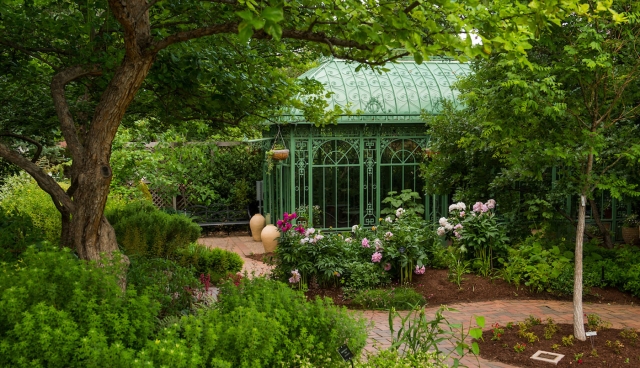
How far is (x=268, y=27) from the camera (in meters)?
2.87

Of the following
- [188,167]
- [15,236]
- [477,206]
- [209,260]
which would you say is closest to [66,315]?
[15,236]

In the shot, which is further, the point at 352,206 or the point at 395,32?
the point at 352,206

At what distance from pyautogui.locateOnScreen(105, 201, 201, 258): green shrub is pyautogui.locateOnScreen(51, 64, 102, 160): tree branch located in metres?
3.57

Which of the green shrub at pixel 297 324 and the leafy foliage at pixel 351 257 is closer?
→ the green shrub at pixel 297 324

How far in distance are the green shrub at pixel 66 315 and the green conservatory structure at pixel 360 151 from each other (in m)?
7.52

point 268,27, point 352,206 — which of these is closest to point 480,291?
point 352,206

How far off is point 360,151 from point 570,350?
640 cm

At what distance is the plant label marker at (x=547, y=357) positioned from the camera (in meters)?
5.59

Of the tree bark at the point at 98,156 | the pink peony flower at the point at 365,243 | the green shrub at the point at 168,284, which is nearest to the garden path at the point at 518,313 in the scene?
the pink peony flower at the point at 365,243

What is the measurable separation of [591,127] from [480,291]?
10.7ft

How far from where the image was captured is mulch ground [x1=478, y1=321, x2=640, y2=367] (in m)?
5.55

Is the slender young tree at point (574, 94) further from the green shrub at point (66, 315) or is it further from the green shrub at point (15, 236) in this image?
the green shrub at point (15, 236)

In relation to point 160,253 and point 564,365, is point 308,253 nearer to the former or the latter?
point 160,253

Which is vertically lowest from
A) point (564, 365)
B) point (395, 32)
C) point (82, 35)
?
point (564, 365)
